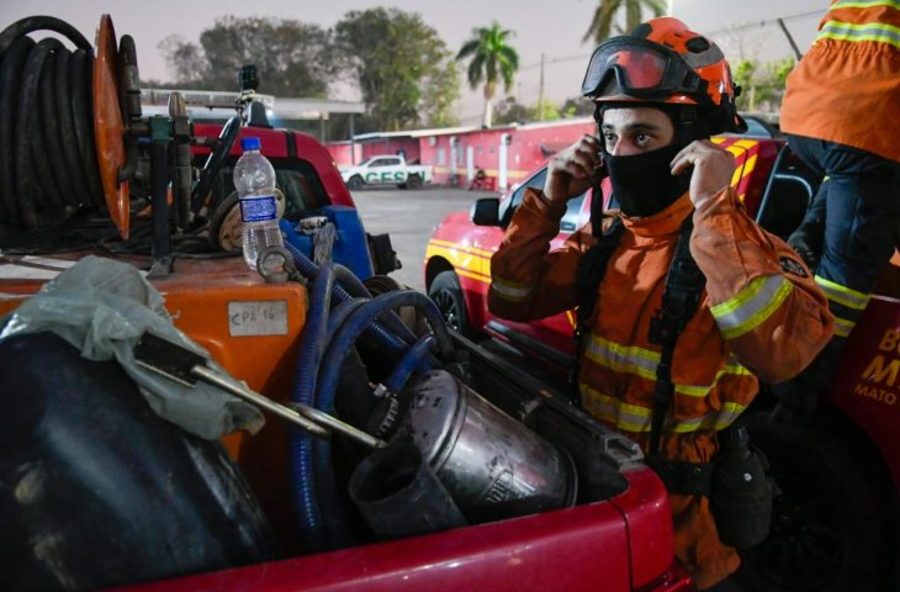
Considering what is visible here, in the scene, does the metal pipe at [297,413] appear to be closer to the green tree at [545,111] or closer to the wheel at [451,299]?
the wheel at [451,299]

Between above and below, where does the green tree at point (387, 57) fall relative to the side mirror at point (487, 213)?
above

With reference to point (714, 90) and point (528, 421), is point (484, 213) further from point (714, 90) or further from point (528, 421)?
point (528, 421)

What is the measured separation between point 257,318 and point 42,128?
78 cm

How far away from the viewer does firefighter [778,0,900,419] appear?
228 centimetres

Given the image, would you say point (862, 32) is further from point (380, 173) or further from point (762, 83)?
point (762, 83)

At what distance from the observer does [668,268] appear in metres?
1.88

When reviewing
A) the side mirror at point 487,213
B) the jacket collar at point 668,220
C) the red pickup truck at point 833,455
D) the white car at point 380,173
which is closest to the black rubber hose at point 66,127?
the jacket collar at point 668,220

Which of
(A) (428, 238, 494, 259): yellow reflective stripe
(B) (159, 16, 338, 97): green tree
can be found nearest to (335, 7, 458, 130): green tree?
(B) (159, 16, 338, 97): green tree

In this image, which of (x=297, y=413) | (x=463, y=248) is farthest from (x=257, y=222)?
(x=463, y=248)

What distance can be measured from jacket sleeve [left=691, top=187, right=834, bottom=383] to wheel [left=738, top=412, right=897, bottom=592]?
3.32ft

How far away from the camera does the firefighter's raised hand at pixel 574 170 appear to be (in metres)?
2.07

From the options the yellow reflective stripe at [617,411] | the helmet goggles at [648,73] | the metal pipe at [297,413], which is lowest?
the yellow reflective stripe at [617,411]

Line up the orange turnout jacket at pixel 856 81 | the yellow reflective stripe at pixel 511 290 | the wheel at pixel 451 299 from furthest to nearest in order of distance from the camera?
the wheel at pixel 451 299, the orange turnout jacket at pixel 856 81, the yellow reflective stripe at pixel 511 290

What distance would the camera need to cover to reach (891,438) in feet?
7.44
